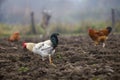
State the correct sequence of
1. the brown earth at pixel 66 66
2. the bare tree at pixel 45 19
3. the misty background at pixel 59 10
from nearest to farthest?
the brown earth at pixel 66 66 → the bare tree at pixel 45 19 → the misty background at pixel 59 10

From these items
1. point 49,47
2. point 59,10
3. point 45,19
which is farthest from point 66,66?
point 59,10

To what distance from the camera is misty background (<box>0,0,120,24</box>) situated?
Answer: 22328mm

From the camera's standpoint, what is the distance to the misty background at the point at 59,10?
2233 centimetres

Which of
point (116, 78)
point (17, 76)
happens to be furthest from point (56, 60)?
point (116, 78)

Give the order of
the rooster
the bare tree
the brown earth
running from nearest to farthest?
the brown earth < the rooster < the bare tree

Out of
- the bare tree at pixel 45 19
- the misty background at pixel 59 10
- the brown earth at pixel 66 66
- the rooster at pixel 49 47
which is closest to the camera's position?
the brown earth at pixel 66 66

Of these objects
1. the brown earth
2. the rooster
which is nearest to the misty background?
the brown earth

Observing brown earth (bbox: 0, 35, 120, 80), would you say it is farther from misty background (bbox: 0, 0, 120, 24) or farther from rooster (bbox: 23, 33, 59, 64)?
misty background (bbox: 0, 0, 120, 24)

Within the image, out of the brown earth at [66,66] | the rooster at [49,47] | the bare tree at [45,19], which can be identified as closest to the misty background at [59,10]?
the bare tree at [45,19]

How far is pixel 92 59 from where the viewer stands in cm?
817

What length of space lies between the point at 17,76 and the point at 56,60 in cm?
196

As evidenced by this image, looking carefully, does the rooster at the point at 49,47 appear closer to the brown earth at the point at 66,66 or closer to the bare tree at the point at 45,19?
the brown earth at the point at 66,66

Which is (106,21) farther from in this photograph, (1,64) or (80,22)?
(1,64)

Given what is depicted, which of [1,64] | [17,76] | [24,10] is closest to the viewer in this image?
[17,76]
